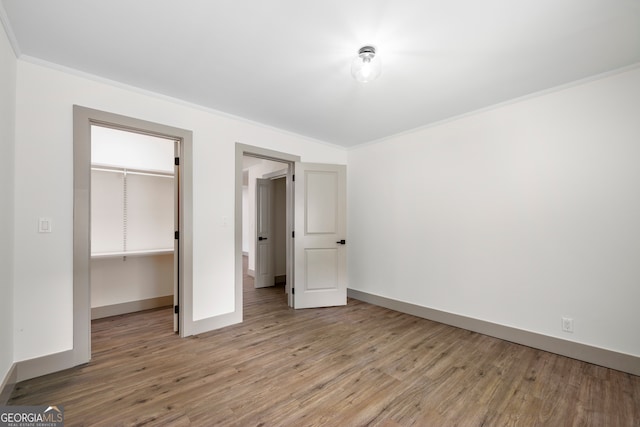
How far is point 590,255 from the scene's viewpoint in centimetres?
254

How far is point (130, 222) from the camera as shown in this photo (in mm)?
3896

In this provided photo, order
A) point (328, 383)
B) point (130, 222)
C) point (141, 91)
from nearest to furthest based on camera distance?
point (328, 383), point (141, 91), point (130, 222)

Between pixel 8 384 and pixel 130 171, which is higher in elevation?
pixel 130 171

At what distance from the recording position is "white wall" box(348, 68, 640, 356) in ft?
7.90

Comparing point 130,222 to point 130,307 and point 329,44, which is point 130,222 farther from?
point 329,44

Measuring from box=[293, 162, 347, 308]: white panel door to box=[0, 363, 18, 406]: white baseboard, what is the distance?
2803 millimetres

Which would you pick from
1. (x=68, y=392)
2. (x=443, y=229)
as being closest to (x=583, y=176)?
(x=443, y=229)

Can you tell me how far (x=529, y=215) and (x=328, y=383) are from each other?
2661mm

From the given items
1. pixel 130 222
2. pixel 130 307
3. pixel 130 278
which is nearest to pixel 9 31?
pixel 130 222

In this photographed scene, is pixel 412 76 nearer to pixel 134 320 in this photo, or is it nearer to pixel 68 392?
pixel 68 392

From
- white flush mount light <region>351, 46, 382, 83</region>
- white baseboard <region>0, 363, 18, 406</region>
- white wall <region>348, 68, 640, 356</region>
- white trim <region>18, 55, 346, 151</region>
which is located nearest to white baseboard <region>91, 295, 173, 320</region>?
white baseboard <region>0, 363, 18, 406</region>

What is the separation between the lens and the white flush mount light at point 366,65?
2.10 m

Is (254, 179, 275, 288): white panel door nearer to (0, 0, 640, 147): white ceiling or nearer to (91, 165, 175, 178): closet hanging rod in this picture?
(91, 165, 175, 178): closet hanging rod

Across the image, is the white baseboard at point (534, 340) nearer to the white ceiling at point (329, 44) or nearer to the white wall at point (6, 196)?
the white ceiling at point (329, 44)
